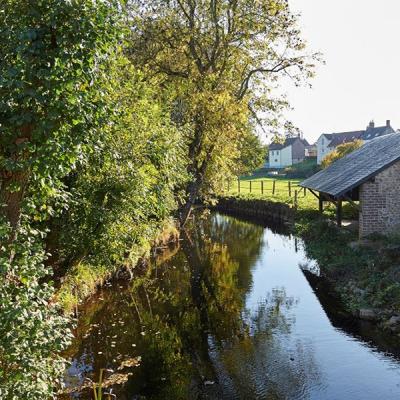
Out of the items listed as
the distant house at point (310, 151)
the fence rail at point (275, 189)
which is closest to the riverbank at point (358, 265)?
the fence rail at point (275, 189)

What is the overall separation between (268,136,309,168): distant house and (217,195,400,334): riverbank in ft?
224

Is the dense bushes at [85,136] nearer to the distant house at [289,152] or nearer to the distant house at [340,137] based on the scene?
the distant house at [340,137]

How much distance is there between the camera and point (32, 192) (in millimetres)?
6535

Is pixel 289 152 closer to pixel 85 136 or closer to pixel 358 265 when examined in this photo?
pixel 358 265

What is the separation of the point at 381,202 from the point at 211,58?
1152cm

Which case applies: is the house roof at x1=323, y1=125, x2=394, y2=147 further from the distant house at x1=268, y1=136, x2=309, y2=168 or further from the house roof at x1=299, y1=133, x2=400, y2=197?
the house roof at x1=299, y1=133, x2=400, y2=197

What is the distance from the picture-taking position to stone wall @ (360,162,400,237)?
19016 millimetres

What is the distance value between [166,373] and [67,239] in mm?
3895

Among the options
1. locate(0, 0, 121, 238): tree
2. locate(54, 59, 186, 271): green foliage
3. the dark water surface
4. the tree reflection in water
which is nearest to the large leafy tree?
locate(0, 0, 121, 238): tree

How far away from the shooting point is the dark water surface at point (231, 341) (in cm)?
973

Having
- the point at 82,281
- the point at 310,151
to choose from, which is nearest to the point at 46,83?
the point at 82,281

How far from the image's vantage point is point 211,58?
24250mm

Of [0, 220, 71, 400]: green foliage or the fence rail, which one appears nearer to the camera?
[0, 220, 71, 400]: green foliage

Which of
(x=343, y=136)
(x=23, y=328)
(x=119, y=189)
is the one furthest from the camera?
(x=343, y=136)
